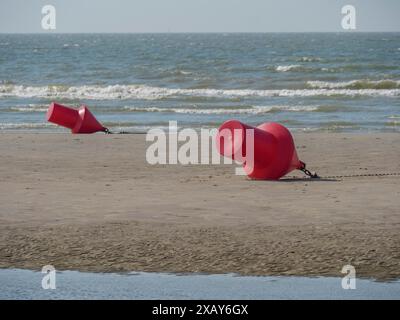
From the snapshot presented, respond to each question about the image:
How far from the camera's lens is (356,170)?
12.3 m

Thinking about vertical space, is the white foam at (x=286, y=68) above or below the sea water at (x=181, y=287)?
above

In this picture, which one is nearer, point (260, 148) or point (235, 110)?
point (260, 148)

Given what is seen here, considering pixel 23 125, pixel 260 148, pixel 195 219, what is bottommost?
pixel 195 219

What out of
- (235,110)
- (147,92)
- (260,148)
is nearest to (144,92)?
(147,92)

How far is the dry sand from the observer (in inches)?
293

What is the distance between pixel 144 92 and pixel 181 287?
91.3 feet

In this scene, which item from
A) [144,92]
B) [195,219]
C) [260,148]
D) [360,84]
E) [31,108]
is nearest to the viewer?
[195,219]

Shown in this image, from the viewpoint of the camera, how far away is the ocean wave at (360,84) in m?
34.2

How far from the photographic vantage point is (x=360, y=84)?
35.2 meters

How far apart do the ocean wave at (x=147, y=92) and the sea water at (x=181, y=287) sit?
2370 centimetres

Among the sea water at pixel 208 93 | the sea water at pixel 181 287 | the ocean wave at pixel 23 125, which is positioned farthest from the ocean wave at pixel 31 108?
the sea water at pixel 181 287

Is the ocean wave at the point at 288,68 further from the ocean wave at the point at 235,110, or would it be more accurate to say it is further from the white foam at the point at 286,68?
the ocean wave at the point at 235,110

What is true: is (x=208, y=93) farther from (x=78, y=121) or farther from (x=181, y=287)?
(x=181, y=287)
